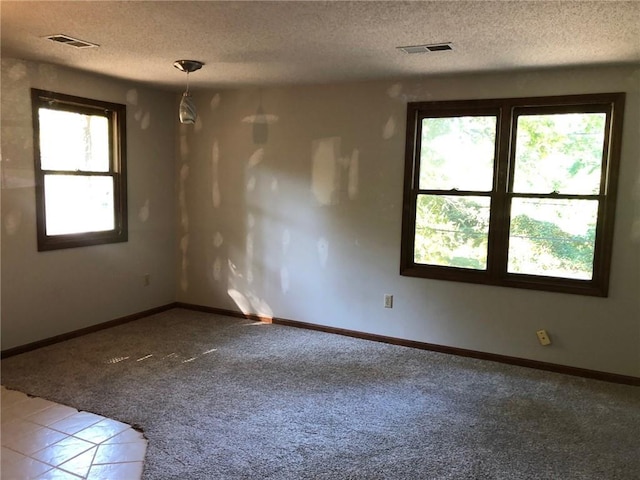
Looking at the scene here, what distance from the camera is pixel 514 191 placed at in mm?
4016

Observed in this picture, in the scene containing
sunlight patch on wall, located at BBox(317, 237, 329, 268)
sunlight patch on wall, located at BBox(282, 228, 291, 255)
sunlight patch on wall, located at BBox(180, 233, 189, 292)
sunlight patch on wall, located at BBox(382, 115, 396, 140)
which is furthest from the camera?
sunlight patch on wall, located at BBox(180, 233, 189, 292)

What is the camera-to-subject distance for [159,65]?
394cm

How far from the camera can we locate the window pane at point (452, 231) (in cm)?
418

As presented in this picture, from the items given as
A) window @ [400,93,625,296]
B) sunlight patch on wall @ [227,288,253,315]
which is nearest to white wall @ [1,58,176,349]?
sunlight patch on wall @ [227,288,253,315]

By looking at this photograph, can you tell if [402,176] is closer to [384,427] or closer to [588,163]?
[588,163]

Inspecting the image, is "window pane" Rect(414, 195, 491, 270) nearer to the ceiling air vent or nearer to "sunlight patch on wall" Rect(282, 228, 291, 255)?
"sunlight patch on wall" Rect(282, 228, 291, 255)

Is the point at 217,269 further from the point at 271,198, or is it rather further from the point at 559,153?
the point at 559,153

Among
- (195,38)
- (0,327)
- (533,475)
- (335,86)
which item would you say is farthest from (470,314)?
(0,327)

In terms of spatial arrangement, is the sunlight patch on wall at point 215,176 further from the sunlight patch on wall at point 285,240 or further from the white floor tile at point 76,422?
the white floor tile at point 76,422

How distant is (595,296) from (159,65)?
382 cm

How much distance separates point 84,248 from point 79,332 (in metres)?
0.76

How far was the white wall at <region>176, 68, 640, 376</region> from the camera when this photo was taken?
12.3 feet

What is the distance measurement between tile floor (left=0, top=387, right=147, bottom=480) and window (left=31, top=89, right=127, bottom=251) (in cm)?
160

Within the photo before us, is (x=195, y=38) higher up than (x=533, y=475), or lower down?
higher up
